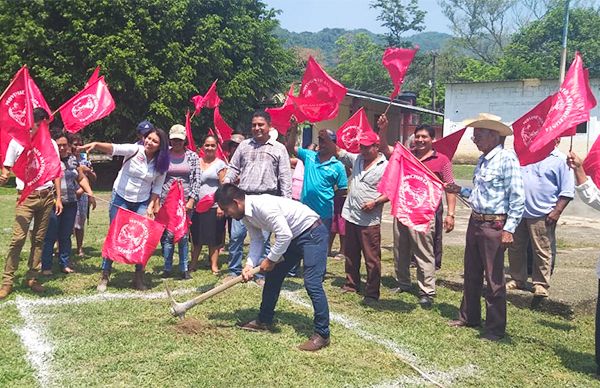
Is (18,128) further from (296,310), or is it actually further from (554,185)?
(554,185)

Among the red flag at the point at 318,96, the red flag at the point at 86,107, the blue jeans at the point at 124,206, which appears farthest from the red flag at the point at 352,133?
the red flag at the point at 86,107

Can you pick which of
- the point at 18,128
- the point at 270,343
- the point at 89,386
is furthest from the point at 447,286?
the point at 18,128

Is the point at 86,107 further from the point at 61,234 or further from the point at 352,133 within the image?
the point at 352,133

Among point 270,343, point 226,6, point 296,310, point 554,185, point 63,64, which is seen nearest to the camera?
point 270,343

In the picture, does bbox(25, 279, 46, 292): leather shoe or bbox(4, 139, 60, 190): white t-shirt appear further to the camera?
bbox(25, 279, 46, 292): leather shoe

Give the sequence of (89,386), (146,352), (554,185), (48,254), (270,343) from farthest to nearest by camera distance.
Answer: (48,254) → (554,185) → (270,343) → (146,352) → (89,386)

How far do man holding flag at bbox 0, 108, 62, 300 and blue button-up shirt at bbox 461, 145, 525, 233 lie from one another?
4.39 meters

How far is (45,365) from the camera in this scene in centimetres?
442

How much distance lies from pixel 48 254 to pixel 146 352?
323cm

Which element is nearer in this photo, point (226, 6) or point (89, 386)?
point (89, 386)

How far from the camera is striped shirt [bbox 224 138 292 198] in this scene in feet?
21.5

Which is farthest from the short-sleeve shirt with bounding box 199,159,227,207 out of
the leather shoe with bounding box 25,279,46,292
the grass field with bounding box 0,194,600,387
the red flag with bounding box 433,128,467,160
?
the red flag with bounding box 433,128,467,160

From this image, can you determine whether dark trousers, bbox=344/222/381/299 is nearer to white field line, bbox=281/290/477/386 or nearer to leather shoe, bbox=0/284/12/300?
white field line, bbox=281/290/477/386

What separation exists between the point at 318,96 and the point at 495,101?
32.4 metres
